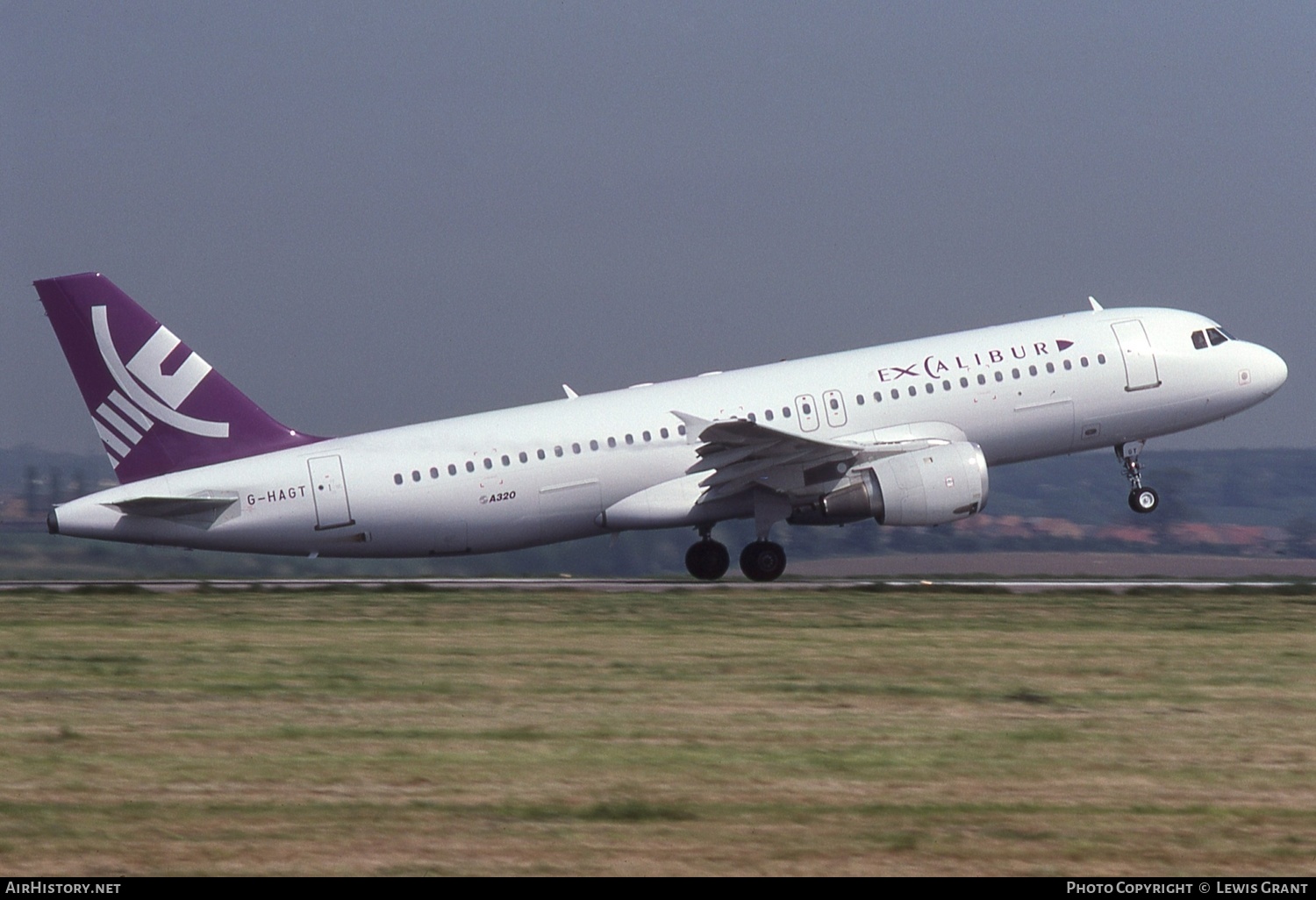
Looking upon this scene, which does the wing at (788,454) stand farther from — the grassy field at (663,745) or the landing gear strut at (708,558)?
the grassy field at (663,745)

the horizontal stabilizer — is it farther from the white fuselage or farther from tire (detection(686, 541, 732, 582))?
tire (detection(686, 541, 732, 582))

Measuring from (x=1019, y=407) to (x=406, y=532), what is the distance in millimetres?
12189

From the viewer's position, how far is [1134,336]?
32.5 metres

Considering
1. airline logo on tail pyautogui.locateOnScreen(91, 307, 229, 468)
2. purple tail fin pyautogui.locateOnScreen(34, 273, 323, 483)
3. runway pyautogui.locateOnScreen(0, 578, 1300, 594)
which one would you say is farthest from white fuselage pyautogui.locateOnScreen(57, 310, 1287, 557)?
runway pyautogui.locateOnScreen(0, 578, 1300, 594)

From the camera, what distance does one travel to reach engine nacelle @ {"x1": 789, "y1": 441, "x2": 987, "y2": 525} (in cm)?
2973

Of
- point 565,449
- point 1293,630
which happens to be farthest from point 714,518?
point 1293,630

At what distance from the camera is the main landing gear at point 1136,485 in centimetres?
3328

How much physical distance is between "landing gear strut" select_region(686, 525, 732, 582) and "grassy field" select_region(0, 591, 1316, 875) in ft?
26.6

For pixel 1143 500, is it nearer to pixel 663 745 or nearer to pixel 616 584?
pixel 616 584

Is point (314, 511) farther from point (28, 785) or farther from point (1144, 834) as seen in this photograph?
point (1144, 834)

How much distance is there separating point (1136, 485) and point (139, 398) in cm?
2003

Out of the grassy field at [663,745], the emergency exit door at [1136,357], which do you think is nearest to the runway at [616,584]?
the emergency exit door at [1136,357]
